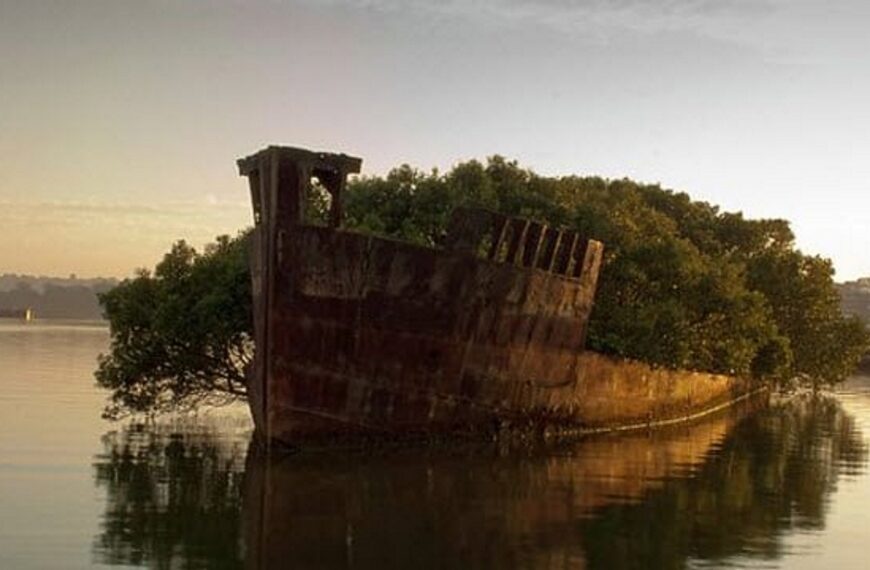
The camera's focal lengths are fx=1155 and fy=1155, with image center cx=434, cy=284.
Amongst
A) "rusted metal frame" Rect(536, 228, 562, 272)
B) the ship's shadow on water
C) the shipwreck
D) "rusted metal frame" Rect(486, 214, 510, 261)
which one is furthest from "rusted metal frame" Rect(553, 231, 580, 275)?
the ship's shadow on water

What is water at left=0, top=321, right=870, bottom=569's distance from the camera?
1309 centimetres

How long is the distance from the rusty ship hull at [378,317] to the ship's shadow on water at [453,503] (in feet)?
2.76

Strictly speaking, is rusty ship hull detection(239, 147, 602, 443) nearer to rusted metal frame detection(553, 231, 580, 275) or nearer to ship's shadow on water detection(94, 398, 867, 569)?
rusted metal frame detection(553, 231, 580, 275)

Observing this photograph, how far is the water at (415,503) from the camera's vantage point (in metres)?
13.1

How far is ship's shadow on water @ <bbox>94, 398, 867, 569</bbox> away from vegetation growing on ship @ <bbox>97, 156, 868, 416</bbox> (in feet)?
5.63

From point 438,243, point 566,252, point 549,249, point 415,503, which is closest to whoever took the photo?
point 415,503

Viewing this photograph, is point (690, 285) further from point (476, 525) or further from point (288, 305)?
point (476, 525)

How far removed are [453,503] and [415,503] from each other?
0.57 meters

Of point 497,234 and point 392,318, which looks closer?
point 392,318

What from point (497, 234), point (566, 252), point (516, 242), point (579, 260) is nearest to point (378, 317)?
point (497, 234)

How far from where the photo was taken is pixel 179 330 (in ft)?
82.7

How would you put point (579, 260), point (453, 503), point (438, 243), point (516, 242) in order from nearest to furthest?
point (453, 503)
point (516, 242)
point (579, 260)
point (438, 243)

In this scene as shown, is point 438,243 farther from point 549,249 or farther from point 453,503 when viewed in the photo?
point 453,503

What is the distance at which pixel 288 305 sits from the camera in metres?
20.5
